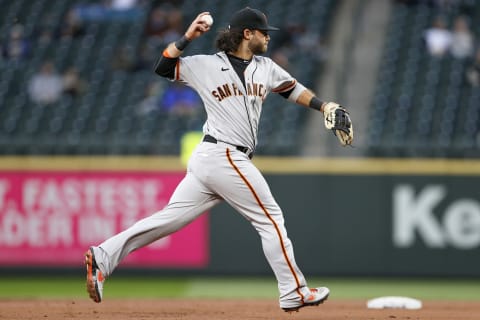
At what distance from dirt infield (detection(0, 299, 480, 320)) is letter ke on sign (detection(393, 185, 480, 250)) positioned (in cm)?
297

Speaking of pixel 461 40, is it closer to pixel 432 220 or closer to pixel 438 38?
pixel 438 38

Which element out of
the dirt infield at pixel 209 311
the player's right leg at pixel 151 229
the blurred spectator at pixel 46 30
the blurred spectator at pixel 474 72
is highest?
the blurred spectator at pixel 46 30

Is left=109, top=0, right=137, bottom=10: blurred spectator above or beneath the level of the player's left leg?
above

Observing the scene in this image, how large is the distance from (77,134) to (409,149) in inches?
172

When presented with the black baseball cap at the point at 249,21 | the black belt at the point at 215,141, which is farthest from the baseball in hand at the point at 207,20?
the black belt at the point at 215,141

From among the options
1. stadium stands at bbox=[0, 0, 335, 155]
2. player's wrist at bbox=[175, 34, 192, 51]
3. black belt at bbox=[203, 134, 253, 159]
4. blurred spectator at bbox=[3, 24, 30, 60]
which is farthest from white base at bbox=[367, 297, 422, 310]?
blurred spectator at bbox=[3, 24, 30, 60]

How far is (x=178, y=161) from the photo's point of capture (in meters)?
11.4

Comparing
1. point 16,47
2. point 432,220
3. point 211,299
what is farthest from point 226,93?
point 16,47

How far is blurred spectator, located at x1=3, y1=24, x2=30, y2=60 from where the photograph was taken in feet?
47.3

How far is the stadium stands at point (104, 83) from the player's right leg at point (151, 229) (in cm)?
521

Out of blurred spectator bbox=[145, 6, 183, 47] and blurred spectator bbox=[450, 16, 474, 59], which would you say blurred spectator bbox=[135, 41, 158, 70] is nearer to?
blurred spectator bbox=[145, 6, 183, 47]

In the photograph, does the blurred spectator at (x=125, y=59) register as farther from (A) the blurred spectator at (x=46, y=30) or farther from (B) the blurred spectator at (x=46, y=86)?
(A) the blurred spectator at (x=46, y=30)

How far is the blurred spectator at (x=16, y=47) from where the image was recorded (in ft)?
47.3

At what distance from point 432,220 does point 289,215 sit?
1.65m
